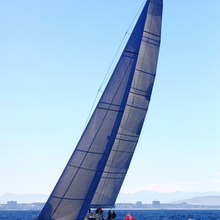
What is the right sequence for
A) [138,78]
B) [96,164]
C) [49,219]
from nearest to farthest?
[49,219]
[96,164]
[138,78]

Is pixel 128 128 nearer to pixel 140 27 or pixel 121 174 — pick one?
pixel 121 174

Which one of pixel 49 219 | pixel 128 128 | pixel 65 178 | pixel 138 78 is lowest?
pixel 49 219

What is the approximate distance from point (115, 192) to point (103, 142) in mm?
3789

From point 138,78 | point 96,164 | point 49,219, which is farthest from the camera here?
point 138,78

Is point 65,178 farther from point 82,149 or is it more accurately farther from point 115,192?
point 115,192

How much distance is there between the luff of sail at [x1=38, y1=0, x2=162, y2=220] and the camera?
27.0 m

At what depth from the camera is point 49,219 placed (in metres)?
25.6

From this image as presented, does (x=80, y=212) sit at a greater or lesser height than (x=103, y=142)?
lesser

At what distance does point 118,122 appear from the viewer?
28562mm

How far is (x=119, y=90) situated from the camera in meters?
28.9

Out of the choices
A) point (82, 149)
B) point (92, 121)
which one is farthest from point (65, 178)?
point (92, 121)

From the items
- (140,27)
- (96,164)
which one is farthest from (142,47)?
(96,164)

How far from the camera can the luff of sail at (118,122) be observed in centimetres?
2695

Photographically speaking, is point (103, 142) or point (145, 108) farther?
point (145, 108)
